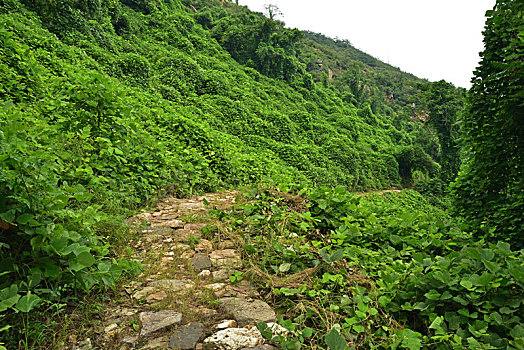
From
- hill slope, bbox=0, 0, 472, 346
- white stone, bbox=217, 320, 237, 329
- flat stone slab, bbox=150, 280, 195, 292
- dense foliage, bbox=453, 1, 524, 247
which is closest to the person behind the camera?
hill slope, bbox=0, 0, 472, 346

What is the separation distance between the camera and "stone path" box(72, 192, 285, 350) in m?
1.54

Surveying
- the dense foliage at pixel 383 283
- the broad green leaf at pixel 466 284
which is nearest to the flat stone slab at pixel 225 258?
the dense foliage at pixel 383 283

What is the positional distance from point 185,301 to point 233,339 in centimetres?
47

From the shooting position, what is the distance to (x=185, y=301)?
73.3 inches

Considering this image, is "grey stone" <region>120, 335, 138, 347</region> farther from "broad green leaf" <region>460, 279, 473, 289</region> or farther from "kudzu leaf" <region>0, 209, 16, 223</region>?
"broad green leaf" <region>460, 279, 473, 289</region>

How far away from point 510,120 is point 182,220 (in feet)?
14.0

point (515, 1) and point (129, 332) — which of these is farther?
point (515, 1)

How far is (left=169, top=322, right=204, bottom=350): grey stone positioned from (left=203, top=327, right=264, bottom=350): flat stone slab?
0.21 feet

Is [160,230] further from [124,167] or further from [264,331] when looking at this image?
[264,331]

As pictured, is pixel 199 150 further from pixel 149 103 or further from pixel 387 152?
pixel 387 152

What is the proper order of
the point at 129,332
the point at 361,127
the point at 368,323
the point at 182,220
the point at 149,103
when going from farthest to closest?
the point at 361,127 → the point at 149,103 → the point at 182,220 → the point at 368,323 → the point at 129,332

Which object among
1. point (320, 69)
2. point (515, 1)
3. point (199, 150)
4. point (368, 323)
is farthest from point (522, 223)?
point (320, 69)

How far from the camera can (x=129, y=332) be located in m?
1.57

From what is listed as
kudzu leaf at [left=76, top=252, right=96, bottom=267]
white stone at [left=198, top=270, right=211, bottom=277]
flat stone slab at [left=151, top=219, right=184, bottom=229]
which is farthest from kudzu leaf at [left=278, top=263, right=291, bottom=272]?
flat stone slab at [left=151, top=219, right=184, bottom=229]
